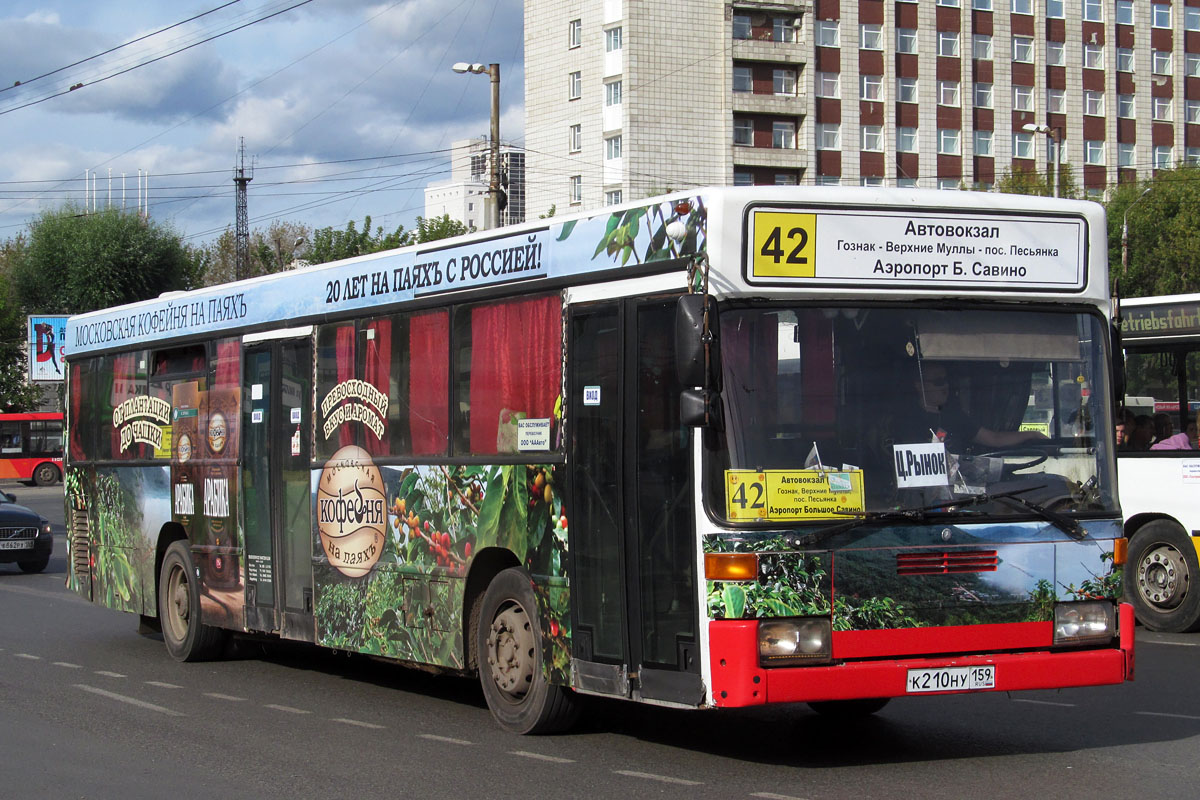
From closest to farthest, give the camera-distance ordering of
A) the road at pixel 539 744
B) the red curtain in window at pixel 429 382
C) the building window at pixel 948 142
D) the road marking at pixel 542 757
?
the road at pixel 539 744, the road marking at pixel 542 757, the red curtain in window at pixel 429 382, the building window at pixel 948 142

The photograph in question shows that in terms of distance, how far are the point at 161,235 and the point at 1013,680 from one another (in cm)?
7084

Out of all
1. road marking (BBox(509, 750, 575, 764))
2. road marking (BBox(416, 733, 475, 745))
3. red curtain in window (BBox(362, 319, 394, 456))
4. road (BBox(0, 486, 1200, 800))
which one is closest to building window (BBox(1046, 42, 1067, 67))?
road (BBox(0, 486, 1200, 800))

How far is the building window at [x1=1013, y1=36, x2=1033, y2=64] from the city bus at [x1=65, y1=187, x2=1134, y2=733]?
6697 centimetres

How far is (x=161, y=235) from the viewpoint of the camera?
74375mm

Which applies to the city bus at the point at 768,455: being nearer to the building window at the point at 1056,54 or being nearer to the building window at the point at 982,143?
the building window at the point at 982,143

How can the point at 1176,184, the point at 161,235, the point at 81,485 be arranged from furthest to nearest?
the point at 161,235 → the point at 1176,184 → the point at 81,485

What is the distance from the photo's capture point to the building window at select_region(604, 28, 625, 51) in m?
66.2

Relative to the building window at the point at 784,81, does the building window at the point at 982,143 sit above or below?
below

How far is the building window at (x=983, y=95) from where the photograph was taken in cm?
7144

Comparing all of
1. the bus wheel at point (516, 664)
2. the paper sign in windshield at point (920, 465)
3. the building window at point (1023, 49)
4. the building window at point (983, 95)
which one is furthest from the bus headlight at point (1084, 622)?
the building window at point (1023, 49)

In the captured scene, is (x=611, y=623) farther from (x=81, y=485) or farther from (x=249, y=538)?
(x=81, y=485)

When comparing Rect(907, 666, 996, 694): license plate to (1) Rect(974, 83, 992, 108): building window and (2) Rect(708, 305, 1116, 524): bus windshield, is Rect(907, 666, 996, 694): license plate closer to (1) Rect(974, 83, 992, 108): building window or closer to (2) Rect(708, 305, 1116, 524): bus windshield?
(2) Rect(708, 305, 1116, 524): bus windshield

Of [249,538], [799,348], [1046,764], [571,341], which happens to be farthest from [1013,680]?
[249,538]

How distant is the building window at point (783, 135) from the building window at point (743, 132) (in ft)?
3.21
